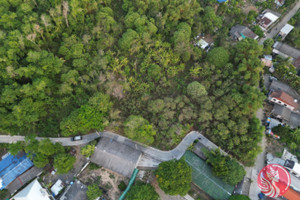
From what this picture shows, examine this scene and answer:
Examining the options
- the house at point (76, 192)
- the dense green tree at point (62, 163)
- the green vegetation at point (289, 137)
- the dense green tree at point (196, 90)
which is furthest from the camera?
the dense green tree at point (196, 90)

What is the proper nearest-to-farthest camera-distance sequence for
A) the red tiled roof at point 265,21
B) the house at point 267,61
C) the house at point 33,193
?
the house at point 33,193
the house at point 267,61
the red tiled roof at point 265,21

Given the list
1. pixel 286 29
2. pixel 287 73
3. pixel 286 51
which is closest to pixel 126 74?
pixel 287 73

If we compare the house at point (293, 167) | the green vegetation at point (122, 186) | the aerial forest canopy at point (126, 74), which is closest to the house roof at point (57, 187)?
the aerial forest canopy at point (126, 74)

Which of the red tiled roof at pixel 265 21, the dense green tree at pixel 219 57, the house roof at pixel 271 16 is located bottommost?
the dense green tree at pixel 219 57

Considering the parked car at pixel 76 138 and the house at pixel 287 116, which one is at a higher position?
the house at pixel 287 116

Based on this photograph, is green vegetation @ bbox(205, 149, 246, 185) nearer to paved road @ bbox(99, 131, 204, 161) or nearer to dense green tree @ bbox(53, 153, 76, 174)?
paved road @ bbox(99, 131, 204, 161)

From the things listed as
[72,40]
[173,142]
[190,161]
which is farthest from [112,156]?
[72,40]

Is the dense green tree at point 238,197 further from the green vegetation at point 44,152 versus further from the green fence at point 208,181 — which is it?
the green vegetation at point 44,152
